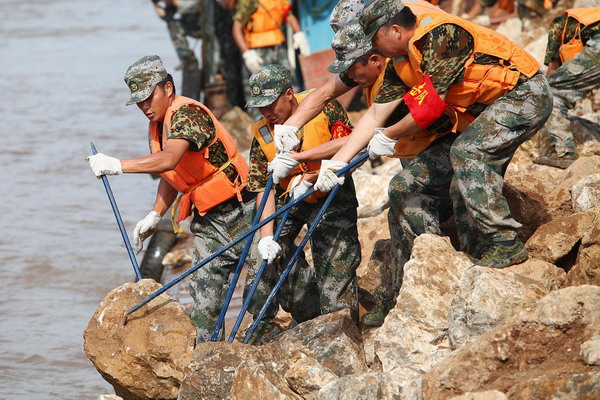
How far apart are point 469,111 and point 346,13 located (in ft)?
3.16

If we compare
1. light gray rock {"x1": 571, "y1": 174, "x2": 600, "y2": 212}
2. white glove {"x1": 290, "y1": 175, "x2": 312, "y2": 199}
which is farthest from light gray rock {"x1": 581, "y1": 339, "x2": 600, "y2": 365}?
white glove {"x1": 290, "y1": 175, "x2": 312, "y2": 199}

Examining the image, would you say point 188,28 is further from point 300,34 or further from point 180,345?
point 180,345

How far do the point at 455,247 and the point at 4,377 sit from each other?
339 cm

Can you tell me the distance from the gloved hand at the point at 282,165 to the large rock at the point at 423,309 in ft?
2.62

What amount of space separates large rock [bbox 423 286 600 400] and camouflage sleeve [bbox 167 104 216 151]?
2070 mm

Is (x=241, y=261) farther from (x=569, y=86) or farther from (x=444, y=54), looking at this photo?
(x=569, y=86)

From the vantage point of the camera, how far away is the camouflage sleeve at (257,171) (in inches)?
226

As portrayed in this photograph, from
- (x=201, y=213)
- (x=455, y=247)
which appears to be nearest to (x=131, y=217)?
(x=201, y=213)

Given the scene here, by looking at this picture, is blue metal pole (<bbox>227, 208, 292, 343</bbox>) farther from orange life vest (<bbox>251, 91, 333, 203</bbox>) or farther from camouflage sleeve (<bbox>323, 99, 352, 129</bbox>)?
camouflage sleeve (<bbox>323, 99, 352, 129</bbox>)

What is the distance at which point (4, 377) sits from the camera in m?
6.97

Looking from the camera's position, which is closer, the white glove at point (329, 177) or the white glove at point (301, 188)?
the white glove at point (329, 177)

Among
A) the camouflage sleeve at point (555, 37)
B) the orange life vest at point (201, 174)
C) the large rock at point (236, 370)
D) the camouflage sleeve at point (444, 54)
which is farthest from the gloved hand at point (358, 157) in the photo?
the camouflage sleeve at point (555, 37)

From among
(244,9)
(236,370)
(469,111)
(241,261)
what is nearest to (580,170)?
(469,111)

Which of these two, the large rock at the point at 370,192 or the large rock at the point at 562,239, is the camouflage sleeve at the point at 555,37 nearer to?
the large rock at the point at 370,192
